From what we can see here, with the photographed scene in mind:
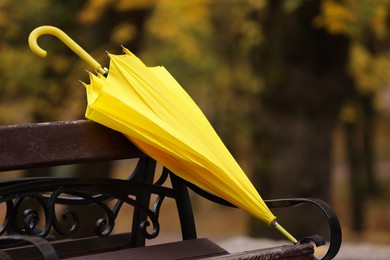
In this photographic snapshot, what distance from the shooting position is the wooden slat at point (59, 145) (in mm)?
3596

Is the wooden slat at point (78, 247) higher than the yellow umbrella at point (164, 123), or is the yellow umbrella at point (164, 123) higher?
the yellow umbrella at point (164, 123)

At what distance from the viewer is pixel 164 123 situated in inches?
152

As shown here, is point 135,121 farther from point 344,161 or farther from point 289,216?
point 344,161

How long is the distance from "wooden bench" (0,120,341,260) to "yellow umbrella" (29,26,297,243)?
127 mm

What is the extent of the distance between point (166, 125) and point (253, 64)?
36.0ft

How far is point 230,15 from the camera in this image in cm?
1809

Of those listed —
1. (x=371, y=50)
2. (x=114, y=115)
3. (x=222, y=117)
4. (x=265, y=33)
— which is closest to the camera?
(x=114, y=115)

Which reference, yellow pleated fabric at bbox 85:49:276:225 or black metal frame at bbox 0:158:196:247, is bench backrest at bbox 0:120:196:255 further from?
yellow pleated fabric at bbox 85:49:276:225

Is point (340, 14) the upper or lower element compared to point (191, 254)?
upper

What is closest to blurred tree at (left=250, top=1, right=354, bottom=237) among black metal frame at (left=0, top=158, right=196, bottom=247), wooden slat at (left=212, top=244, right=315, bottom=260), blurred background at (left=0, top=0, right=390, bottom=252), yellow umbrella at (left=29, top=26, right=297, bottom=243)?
blurred background at (left=0, top=0, right=390, bottom=252)

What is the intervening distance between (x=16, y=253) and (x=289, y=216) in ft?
22.9

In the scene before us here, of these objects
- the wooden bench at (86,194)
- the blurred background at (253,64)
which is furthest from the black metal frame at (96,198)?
the blurred background at (253,64)

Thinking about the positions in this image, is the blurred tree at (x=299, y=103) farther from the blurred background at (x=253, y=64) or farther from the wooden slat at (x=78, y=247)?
the wooden slat at (x=78, y=247)

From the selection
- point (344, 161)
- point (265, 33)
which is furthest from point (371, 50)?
point (344, 161)
